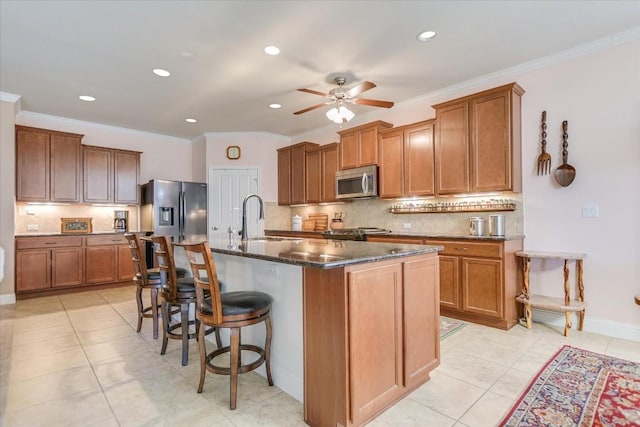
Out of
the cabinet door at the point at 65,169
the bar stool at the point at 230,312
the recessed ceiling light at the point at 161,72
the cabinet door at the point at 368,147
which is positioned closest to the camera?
the bar stool at the point at 230,312

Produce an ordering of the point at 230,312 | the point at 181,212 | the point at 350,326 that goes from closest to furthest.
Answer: the point at 350,326 → the point at 230,312 → the point at 181,212

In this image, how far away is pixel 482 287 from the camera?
3350 mm

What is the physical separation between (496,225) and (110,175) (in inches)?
238

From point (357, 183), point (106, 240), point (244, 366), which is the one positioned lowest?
point (244, 366)

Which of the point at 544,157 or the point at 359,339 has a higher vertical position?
the point at 544,157

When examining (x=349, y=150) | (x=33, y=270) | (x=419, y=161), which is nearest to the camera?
(x=419, y=161)

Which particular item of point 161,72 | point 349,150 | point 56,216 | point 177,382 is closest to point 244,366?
point 177,382

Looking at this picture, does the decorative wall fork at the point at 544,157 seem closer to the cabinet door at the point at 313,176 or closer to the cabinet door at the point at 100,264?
the cabinet door at the point at 313,176

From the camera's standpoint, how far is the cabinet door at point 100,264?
519cm

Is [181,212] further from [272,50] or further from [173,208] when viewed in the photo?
[272,50]

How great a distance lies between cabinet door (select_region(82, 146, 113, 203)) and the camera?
17.7 ft

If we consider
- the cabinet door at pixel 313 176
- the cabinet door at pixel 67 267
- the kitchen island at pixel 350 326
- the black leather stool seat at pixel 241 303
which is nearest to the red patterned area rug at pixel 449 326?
the kitchen island at pixel 350 326

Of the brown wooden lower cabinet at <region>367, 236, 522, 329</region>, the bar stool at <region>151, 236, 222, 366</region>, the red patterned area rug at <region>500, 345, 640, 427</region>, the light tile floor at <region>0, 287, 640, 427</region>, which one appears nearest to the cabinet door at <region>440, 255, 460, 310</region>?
the brown wooden lower cabinet at <region>367, 236, 522, 329</region>

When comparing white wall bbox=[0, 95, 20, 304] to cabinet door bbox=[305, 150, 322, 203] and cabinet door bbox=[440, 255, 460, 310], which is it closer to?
cabinet door bbox=[305, 150, 322, 203]
